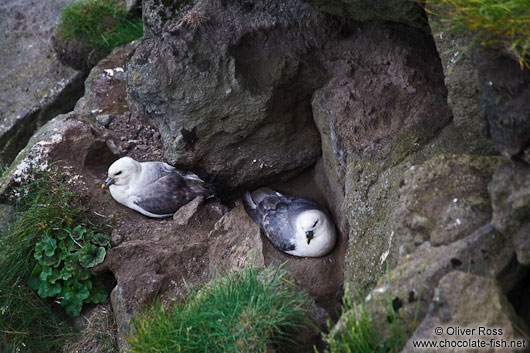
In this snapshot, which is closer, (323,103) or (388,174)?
(388,174)

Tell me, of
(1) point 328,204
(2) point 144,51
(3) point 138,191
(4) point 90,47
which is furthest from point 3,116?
(1) point 328,204

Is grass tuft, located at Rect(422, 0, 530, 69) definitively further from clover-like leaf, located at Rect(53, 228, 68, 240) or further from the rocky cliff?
clover-like leaf, located at Rect(53, 228, 68, 240)

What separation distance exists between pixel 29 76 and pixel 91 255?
125 inches

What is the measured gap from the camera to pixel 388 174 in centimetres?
327

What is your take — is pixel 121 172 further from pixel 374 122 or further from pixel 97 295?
pixel 374 122

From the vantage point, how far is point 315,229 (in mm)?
3994

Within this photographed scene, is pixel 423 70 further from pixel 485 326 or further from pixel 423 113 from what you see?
pixel 485 326

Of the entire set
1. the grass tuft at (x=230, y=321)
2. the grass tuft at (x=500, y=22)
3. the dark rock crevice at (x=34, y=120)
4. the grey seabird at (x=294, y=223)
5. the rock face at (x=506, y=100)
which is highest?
the grass tuft at (x=500, y=22)

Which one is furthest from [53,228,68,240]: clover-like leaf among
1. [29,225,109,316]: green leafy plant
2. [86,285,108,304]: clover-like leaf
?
[86,285,108,304]: clover-like leaf

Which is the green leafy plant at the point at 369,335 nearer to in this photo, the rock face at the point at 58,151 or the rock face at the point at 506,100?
the rock face at the point at 506,100

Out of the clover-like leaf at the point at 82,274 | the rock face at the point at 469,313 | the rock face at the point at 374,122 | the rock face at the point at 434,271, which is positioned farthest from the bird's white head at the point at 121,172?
the rock face at the point at 469,313

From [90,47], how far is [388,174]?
407cm

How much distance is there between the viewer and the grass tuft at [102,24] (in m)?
6.12

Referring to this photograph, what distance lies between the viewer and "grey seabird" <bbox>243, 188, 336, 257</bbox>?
157 inches
